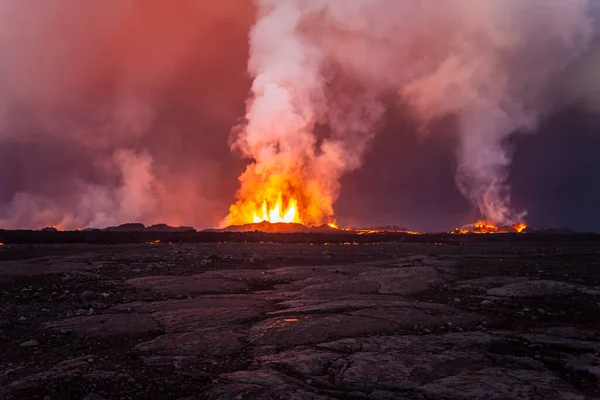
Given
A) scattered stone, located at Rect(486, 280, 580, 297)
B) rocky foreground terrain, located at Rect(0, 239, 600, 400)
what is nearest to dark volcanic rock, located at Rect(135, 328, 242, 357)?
rocky foreground terrain, located at Rect(0, 239, 600, 400)

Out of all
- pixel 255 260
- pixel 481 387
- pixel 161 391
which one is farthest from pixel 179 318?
pixel 255 260

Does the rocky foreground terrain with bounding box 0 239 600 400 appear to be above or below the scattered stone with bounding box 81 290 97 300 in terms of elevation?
below

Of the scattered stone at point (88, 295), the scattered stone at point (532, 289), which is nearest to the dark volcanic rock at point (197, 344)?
the scattered stone at point (88, 295)

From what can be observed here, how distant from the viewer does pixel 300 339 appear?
7.41 meters

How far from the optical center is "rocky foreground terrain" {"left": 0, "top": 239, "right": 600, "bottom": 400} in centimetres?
541

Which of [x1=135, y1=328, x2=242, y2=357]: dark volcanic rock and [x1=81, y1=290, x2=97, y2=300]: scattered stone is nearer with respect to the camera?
[x1=135, y1=328, x2=242, y2=357]: dark volcanic rock

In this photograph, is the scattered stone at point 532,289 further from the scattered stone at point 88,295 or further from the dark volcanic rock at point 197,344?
the scattered stone at point 88,295

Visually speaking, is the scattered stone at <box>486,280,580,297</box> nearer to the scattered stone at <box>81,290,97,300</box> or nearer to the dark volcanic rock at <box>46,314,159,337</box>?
the dark volcanic rock at <box>46,314,159,337</box>

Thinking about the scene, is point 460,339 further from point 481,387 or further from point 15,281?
point 15,281

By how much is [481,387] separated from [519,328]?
144 inches

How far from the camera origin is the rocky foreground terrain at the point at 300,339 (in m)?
5.41

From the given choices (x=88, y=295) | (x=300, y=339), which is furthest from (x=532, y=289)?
(x=88, y=295)

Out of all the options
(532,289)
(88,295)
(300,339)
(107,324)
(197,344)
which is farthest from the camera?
(532,289)

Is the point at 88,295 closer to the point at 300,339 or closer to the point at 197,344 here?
the point at 197,344
